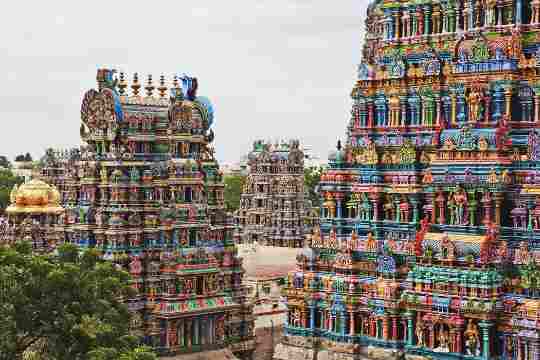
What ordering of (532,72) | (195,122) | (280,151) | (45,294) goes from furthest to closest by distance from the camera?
(280,151) → (195,122) → (532,72) → (45,294)

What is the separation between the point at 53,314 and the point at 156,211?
10.5m

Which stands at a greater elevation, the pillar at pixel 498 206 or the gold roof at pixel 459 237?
the pillar at pixel 498 206

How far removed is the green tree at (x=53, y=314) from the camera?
25969mm

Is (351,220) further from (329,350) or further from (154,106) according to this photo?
(154,106)

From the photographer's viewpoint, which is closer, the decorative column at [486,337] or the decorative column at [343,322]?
Result: the decorative column at [486,337]

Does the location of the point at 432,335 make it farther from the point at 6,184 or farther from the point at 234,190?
the point at 234,190

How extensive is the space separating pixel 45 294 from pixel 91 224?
9.91 m

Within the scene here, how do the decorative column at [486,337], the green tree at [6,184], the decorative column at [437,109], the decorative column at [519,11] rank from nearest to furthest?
the decorative column at [486,337] < the decorative column at [519,11] < the decorative column at [437,109] < the green tree at [6,184]

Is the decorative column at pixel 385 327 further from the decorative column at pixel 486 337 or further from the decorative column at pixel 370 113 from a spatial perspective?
the decorative column at pixel 370 113

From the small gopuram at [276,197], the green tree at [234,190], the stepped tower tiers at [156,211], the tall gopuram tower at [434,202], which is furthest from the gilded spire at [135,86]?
the green tree at [234,190]

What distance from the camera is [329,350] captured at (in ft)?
105

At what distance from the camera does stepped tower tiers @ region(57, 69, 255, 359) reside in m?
36.3

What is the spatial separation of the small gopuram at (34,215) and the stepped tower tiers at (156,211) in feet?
10.6

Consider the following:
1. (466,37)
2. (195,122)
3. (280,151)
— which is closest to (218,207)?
(195,122)
